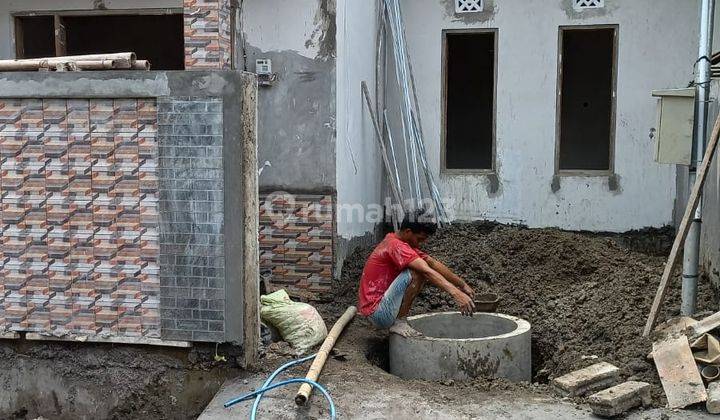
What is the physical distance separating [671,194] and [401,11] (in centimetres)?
407


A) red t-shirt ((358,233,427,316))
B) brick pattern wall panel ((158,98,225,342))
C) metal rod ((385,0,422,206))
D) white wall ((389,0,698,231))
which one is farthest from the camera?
metal rod ((385,0,422,206))

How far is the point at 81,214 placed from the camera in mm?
4891

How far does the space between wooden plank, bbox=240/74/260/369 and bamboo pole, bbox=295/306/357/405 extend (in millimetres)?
480

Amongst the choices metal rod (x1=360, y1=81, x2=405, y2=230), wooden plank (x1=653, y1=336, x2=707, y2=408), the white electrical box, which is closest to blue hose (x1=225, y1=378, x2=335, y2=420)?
wooden plank (x1=653, y1=336, x2=707, y2=408)

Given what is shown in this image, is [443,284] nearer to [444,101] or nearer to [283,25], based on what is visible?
[283,25]

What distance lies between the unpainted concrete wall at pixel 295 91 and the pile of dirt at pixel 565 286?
1.19 meters

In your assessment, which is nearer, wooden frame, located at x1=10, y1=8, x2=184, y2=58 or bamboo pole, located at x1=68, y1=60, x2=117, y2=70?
bamboo pole, located at x1=68, y1=60, x2=117, y2=70

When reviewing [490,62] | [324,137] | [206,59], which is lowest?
[324,137]

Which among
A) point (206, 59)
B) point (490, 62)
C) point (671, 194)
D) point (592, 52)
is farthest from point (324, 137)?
point (592, 52)

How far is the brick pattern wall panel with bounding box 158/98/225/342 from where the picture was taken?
4734 mm

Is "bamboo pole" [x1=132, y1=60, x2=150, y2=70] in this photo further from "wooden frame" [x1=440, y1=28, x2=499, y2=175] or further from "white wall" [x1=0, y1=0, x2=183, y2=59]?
"wooden frame" [x1=440, y1=28, x2=499, y2=175]

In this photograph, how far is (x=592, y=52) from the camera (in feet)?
39.1

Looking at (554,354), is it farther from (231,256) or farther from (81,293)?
(81,293)

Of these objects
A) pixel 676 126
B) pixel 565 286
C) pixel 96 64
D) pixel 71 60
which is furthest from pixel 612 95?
pixel 71 60
